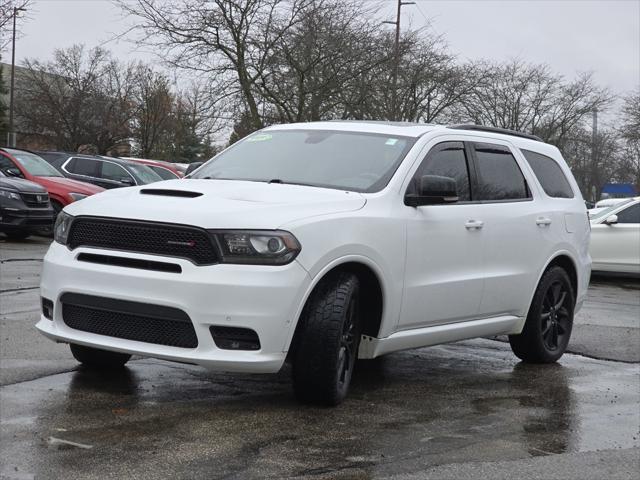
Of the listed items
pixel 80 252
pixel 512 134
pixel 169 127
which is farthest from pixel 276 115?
pixel 169 127

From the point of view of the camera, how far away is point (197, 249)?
517 cm

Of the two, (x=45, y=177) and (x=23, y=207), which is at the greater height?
(x=45, y=177)

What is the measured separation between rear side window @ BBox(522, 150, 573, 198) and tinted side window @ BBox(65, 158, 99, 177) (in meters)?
16.3

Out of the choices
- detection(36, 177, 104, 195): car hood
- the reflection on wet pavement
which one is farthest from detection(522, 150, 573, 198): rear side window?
detection(36, 177, 104, 195): car hood

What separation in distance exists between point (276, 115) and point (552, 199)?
23.6 meters

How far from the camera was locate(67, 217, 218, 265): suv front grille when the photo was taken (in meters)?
5.16

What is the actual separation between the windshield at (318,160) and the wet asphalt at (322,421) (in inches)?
51.4

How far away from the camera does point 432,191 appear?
620 centimetres

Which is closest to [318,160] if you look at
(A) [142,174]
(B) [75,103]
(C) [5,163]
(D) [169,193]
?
(D) [169,193]

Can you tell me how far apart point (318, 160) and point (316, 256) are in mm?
1255

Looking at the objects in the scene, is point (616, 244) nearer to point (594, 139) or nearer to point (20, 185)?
point (20, 185)

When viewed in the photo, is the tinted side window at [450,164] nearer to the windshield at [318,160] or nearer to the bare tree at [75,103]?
the windshield at [318,160]

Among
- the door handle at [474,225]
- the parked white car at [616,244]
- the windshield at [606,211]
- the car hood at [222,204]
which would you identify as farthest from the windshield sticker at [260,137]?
the windshield at [606,211]

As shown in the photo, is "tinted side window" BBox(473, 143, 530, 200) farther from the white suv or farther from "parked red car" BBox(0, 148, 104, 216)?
"parked red car" BBox(0, 148, 104, 216)
